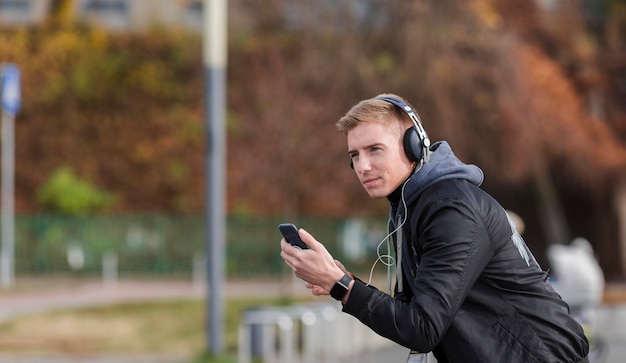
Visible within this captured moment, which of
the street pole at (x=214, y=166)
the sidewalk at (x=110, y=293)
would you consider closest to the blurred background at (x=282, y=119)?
the sidewalk at (x=110, y=293)

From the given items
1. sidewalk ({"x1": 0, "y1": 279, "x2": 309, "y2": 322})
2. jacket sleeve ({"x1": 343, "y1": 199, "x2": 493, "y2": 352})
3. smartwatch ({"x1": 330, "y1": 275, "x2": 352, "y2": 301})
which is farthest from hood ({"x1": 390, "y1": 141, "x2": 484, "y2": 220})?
sidewalk ({"x1": 0, "y1": 279, "x2": 309, "y2": 322})

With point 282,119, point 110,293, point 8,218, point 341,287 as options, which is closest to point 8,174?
point 8,218

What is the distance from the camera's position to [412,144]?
3.45 meters

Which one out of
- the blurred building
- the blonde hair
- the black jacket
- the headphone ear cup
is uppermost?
the blurred building

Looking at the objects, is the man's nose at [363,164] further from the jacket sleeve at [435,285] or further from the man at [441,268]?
the jacket sleeve at [435,285]

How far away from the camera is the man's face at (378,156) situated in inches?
135

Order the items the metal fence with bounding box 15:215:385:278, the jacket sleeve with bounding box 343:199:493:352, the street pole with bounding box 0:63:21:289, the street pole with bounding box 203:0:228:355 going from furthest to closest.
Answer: the metal fence with bounding box 15:215:385:278, the street pole with bounding box 0:63:21:289, the street pole with bounding box 203:0:228:355, the jacket sleeve with bounding box 343:199:493:352

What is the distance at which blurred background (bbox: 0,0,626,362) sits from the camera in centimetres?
2577

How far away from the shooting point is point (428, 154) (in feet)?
11.5

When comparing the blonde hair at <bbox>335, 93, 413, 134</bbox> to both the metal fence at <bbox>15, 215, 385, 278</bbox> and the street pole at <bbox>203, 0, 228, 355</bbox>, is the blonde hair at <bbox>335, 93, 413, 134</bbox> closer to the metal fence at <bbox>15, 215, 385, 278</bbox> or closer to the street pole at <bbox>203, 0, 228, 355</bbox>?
Result: the street pole at <bbox>203, 0, 228, 355</bbox>

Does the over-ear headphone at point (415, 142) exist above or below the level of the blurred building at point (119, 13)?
below

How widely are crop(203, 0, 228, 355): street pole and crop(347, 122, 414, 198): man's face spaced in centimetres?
1003

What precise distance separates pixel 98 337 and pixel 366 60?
9.43 m

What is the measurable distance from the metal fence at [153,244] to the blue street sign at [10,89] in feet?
15.6
